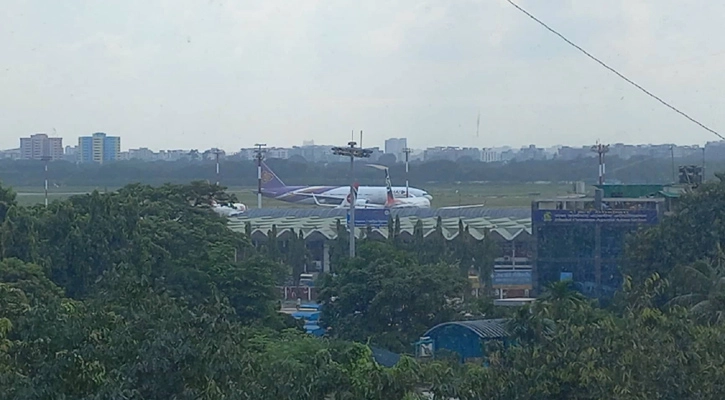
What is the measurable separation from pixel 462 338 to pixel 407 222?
2093 cm

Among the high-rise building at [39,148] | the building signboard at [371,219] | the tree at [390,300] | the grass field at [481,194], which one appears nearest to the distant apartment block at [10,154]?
the high-rise building at [39,148]

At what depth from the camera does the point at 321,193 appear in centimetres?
5344

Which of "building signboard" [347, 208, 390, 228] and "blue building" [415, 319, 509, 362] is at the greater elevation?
"building signboard" [347, 208, 390, 228]

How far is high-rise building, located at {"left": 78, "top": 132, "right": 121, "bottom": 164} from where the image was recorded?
52688 mm

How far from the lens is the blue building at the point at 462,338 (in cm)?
1581

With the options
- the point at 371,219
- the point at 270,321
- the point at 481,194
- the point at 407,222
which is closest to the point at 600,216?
the point at 270,321

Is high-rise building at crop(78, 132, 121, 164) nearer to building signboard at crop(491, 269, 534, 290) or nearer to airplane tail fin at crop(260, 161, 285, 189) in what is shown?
airplane tail fin at crop(260, 161, 285, 189)

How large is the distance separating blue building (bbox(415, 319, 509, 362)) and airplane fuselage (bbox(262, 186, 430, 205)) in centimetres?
3210

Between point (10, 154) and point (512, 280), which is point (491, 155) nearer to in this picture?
point (10, 154)

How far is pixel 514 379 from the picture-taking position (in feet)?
25.6

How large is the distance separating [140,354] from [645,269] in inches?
564

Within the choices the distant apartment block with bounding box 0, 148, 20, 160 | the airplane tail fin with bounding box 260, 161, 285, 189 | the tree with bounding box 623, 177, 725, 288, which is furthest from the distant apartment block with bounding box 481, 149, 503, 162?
the tree with bounding box 623, 177, 725, 288

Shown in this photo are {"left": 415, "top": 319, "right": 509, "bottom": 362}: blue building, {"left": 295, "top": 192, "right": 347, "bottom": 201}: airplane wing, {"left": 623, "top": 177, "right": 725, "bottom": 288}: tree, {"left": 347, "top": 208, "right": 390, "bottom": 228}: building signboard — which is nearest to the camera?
{"left": 415, "top": 319, "right": 509, "bottom": 362}: blue building

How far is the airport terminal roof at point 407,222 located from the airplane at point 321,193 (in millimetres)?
4877
